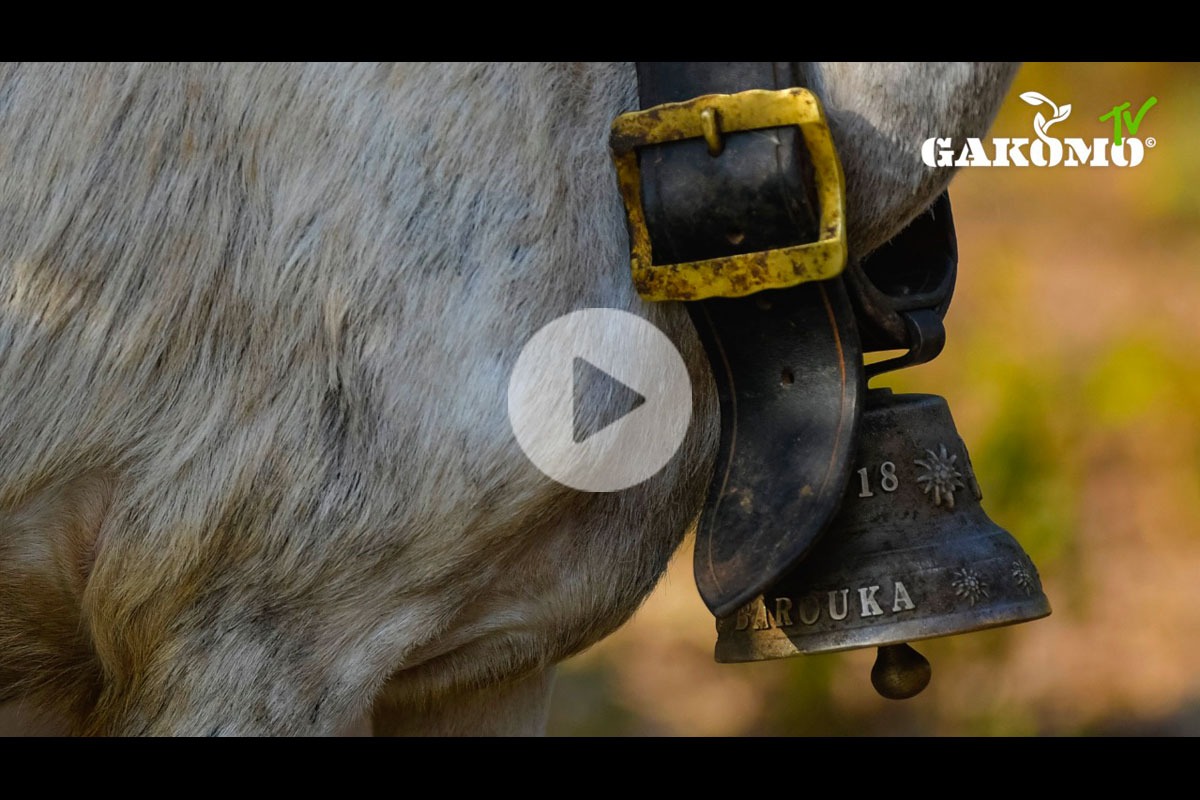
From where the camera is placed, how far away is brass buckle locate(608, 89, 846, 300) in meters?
0.78

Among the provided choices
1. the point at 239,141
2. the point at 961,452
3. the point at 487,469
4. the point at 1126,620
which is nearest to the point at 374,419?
the point at 487,469

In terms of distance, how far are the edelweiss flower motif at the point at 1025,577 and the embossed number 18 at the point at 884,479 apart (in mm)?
97

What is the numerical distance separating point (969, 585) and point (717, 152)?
33 centimetres

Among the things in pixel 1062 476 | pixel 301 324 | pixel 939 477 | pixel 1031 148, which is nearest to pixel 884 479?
pixel 939 477

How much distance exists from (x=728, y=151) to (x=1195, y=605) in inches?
88.9

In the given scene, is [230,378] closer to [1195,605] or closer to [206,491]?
[206,491]

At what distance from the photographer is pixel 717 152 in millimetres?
789

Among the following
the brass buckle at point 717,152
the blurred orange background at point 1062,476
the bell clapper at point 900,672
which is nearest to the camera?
the brass buckle at point 717,152

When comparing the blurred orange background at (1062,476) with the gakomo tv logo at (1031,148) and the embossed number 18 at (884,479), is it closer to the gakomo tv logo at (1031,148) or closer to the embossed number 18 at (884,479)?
the gakomo tv logo at (1031,148)

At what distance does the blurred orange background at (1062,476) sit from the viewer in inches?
95.5

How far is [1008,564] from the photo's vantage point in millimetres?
870
